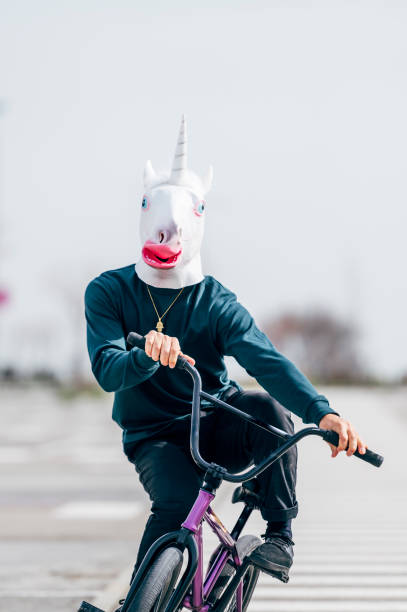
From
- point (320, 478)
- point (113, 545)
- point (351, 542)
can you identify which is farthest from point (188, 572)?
point (320, 478)

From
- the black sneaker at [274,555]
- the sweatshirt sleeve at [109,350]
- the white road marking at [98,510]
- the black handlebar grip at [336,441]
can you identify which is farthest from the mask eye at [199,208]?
the white road marking at [98,510]

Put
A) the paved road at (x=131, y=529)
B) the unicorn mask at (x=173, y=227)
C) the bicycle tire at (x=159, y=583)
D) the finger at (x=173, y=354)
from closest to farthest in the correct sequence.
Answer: the bicycle tire at (x=159, y=583) < the finger at (x=173, y=354) < the unicorn mask at (x=173, y=227) < the paved road at (x=131, y=529)

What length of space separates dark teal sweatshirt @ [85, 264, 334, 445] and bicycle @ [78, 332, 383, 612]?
234 mm

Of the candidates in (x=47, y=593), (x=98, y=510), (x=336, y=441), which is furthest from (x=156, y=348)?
(x=98, y=510)

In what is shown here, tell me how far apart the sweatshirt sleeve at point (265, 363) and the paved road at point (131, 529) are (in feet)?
7.42

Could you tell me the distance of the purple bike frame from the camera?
358 cm

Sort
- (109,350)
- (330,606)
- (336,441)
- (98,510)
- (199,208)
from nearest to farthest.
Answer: (336,441) < (109,350) < (199,208) < (330,606) < (98,510)

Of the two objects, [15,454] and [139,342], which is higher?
[15,454]

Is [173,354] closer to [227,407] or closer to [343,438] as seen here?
[227,407]

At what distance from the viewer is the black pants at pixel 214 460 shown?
12.4ft

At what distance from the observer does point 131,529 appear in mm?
10430

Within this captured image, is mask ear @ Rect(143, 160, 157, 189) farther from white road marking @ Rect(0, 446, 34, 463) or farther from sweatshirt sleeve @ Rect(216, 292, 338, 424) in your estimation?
white road marking @ Rect(0, 446, 34, 463)

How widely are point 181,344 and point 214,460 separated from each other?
46 centimetres

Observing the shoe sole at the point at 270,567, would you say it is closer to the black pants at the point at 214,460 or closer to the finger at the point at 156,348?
the black pants at the point at 214,460
